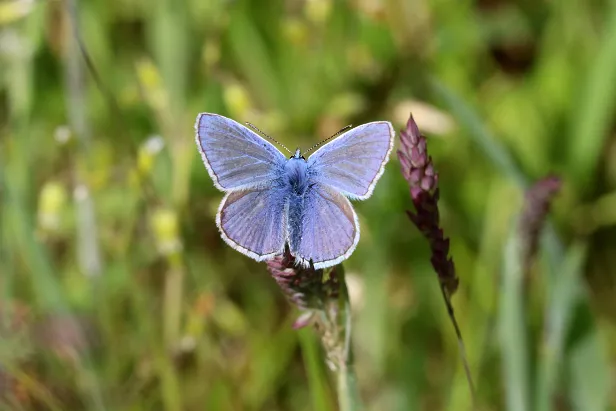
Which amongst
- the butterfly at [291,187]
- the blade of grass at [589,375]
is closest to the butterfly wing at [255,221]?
the butterfly at [291,187]

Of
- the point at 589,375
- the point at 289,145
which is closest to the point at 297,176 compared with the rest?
the point at 589,375

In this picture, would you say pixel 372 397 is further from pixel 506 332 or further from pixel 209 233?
pixel 209 233

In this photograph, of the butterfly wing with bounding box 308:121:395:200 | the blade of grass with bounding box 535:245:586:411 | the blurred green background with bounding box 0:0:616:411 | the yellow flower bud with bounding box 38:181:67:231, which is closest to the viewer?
the butterfly wing with bounding box 308:121:395:200

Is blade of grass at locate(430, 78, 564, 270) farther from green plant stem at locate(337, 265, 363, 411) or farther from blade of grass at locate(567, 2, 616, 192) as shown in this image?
blade of grass at locate(567, 2, 616, 192)

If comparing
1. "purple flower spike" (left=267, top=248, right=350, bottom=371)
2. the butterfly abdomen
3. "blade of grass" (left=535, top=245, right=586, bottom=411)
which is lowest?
"blade of grass" (left=535, top=245, right=586, bottom=411)

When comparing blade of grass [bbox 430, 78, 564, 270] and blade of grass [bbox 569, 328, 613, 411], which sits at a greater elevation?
blade of grass [bbox 430, 78, 564, 270]

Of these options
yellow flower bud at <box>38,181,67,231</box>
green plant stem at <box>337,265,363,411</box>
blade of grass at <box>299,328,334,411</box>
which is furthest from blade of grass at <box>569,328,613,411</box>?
yellow flower bud at <box>38,181,67,231</box>

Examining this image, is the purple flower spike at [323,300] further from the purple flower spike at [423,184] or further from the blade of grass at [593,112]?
the blade of grass at [593,112]
